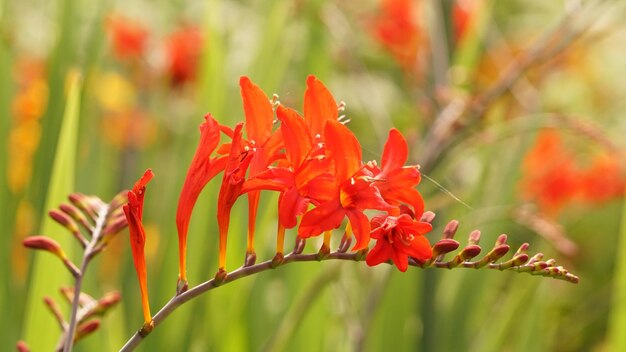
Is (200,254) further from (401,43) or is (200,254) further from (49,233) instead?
(401,43)

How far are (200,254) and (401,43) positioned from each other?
185cm

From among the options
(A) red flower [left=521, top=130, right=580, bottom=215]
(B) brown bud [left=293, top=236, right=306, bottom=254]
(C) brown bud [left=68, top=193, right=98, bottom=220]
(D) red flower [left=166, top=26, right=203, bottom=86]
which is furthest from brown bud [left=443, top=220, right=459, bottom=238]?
(D) red flower [left=166, top=26, right=203, bottom=86]

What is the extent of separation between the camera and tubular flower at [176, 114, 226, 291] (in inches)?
→ 30.5

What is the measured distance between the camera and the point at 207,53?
1941 mm

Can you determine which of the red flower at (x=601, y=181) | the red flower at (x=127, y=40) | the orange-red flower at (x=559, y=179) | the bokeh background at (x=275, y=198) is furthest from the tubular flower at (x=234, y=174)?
the red flower at (x=601, y=181)

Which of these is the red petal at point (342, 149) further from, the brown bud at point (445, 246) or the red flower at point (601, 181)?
the red flower at point (601, 181)

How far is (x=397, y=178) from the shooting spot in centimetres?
80

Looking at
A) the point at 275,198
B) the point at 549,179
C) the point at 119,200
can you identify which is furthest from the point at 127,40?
the point at 119,200

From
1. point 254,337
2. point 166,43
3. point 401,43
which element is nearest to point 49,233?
point 254,337

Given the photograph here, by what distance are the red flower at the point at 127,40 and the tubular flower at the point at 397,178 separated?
254 centimetres

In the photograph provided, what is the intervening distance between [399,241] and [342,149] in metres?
0.08

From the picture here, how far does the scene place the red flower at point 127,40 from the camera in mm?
3248

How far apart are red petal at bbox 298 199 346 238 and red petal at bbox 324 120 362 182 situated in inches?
1.3

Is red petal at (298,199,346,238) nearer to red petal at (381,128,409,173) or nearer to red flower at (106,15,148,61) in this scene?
red petal at (381,128,409,173)
